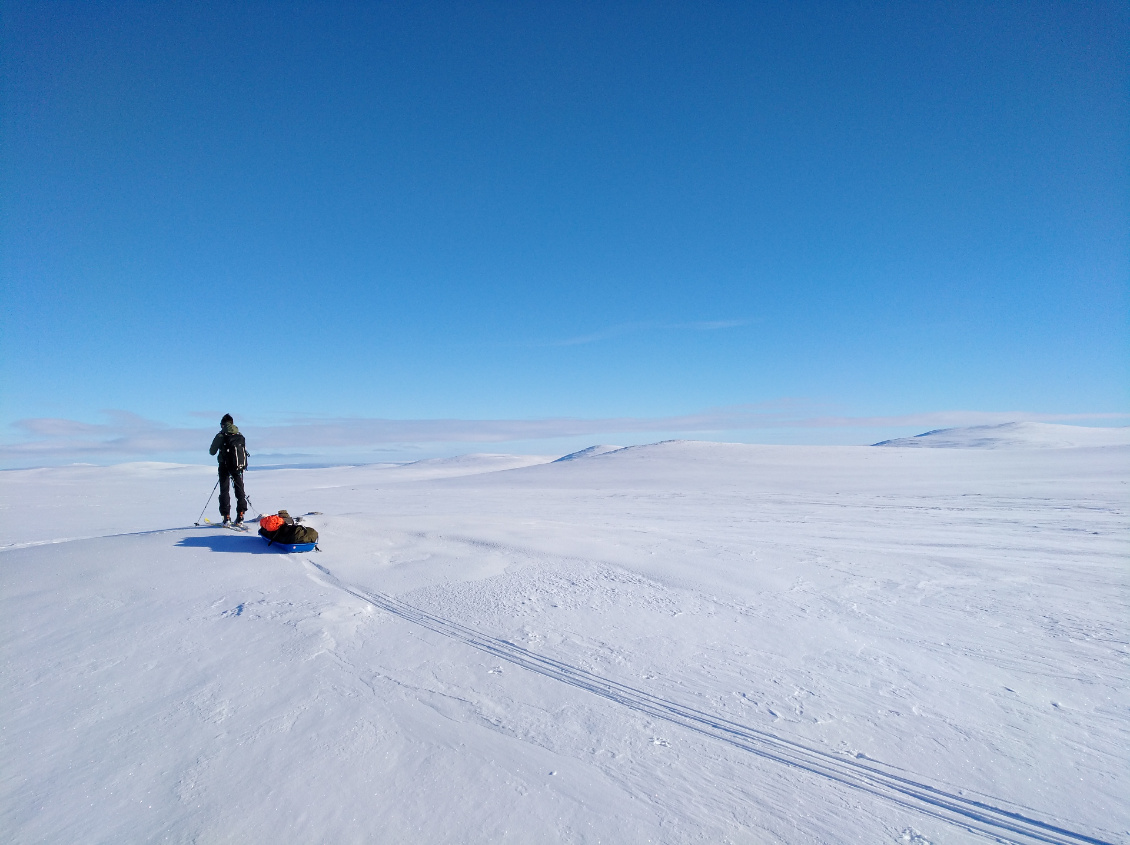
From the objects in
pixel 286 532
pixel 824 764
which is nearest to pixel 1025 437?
pixel 824 764

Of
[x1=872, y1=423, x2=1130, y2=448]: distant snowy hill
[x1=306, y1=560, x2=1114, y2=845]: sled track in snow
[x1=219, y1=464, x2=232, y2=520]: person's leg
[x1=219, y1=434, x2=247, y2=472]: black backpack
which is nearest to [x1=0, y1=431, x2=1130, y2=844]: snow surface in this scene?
[x1=306, y1=560, x2=1114, y2=845]: sled track in snow

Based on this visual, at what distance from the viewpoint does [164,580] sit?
6.07 meters

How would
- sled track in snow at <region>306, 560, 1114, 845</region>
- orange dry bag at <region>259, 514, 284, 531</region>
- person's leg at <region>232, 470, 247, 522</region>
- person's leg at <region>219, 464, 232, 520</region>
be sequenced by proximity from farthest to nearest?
person's leg at <region>232, 470, 247, 522</region> → person's leg at <region>219, 464, 232, 520</region> → orange dry bag at <region>259, 514, 284, 531</region> → sled track in snow at <region>306, 560, 1114, 845</region>

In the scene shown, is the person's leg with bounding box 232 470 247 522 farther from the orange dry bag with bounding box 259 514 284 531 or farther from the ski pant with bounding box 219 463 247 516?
the orange dry bag with bounding box 259 514 284 531

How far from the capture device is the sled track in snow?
8.73 ft

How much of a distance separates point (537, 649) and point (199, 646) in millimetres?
2842

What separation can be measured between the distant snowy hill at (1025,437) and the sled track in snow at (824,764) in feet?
168

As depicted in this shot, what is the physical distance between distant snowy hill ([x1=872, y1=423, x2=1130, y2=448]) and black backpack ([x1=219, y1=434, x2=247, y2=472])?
52.6 metres

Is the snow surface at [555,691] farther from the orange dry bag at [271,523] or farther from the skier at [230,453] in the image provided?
the skier at [230,453]

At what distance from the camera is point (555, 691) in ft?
12.6

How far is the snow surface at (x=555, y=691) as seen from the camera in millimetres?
2725

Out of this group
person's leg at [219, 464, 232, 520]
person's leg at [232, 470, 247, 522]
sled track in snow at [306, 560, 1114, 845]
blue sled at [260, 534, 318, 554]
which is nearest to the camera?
sled track in snow at [306, 560, 1114, 845]

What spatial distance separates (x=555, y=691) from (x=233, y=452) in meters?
7.51

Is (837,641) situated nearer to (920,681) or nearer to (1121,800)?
(920,681)
